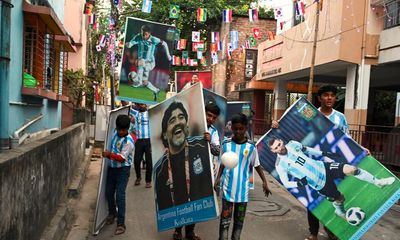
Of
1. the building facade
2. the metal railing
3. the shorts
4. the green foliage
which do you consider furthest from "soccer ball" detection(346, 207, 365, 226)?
the green foliage

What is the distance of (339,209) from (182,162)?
1.85m

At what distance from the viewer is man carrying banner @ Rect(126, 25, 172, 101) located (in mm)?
6039

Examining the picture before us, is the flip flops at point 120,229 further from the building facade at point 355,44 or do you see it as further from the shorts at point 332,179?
the building facade at point 355,44

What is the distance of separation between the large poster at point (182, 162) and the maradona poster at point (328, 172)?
1.07 m

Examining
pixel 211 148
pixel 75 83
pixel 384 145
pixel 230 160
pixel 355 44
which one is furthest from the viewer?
pixel 75 83

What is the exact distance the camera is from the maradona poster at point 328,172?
4.56 metres

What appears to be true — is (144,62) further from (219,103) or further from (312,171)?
(312,171)

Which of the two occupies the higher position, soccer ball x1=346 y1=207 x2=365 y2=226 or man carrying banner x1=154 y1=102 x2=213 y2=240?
man carrying banner x1=154 y1=102 x2=213 y2=240

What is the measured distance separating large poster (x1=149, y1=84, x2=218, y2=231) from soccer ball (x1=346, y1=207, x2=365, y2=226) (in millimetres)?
1577

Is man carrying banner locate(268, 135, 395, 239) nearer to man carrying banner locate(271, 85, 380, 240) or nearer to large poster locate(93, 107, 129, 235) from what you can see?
man carrying banner locate(271, 85, 380, 240)

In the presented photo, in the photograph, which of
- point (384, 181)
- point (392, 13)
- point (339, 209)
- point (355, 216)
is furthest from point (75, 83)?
point (384, 181)

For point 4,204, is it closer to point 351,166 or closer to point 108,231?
point 108,231

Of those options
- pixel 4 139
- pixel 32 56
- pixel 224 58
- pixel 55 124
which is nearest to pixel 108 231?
pixel 4 139

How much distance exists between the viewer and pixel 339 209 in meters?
4.70
